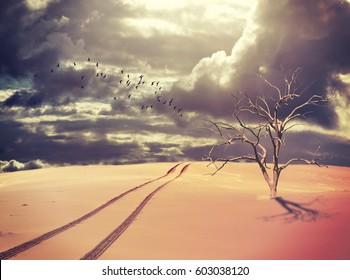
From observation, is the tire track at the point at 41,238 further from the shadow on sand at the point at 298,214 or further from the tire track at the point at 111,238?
the shadow on sand at the point at 298,214

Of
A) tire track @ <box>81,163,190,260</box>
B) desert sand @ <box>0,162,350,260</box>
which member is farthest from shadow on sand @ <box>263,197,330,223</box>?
tire track @ <box>81,163,190,260</box>

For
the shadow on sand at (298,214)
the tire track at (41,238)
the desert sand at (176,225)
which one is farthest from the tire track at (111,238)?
the shadow on sand at (298,214)

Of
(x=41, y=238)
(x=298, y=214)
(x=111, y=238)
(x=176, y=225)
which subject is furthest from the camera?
(x=298, y=214)

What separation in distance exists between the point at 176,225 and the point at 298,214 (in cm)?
522

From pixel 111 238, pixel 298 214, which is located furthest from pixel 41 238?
pixel 298 214

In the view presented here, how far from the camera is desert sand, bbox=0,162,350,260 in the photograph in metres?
13.4

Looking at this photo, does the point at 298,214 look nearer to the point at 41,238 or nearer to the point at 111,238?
the point at 111,238

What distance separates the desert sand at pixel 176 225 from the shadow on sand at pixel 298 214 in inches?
1.5

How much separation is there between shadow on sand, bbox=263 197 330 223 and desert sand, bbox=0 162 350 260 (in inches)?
1.5

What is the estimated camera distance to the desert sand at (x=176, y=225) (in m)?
13.4

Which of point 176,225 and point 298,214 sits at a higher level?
point 298,214

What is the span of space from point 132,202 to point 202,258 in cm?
1085

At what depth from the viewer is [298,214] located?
18.7 m

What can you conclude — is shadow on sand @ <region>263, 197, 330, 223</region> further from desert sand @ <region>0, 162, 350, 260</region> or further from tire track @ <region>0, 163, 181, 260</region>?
tire track @ <region>0, 163, 181, 260</region>
